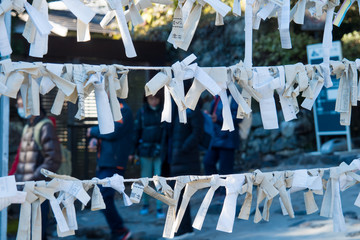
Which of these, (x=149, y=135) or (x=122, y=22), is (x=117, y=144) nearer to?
(x=149, y=135)

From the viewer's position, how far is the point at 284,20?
2.19 meters

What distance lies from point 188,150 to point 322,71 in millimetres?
2378

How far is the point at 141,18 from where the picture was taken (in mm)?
2100

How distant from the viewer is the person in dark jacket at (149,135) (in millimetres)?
5430

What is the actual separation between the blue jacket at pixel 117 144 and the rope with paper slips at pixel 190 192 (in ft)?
8.55

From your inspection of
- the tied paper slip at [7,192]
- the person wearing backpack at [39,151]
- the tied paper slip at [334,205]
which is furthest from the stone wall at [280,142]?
the tied paper slip at [7,192]

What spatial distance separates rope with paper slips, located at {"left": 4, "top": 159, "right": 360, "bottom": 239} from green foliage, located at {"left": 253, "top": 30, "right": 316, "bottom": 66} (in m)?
5.83

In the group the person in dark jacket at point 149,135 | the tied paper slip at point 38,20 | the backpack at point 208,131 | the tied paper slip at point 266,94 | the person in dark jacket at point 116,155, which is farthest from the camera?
the person in dark jacket at point 149,135

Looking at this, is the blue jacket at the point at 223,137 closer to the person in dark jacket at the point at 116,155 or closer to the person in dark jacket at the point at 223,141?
the person in dark jacket at the point at 223,141

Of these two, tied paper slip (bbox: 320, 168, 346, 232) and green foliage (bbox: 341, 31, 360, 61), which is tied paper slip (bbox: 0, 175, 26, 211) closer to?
tied paper slip (bbox: 320, 168, 346, 232)

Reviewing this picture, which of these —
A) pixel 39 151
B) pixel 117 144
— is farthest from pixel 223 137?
pixel 39 151

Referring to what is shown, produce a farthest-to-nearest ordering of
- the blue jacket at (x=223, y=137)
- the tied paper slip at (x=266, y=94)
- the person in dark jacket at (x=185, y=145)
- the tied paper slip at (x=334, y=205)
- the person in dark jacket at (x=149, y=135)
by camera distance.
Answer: the blue jacket at (x=223, y=137), the person in dark jacket at (x=149, y=135), the person in dark jacket at (x=185, y=145), the tied paper slip at (x=334, y=205), the tied paper slip at (x=266, y=94)

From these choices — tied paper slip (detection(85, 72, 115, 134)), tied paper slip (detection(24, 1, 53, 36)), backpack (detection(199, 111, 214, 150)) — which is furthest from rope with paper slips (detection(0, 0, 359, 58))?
backpack (detection(199, 111, 214, 150))

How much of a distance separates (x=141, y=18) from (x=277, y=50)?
6311mm
